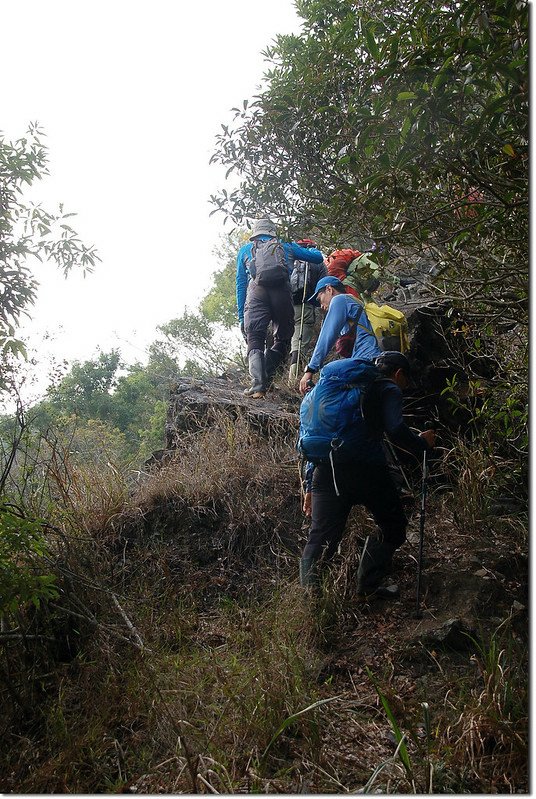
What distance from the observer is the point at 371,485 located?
362 centimetres

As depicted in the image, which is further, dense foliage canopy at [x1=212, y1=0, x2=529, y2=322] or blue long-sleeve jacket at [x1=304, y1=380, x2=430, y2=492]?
blue long-sleeve jacket at [x1=304, y1=380, x2=430, y2=492]

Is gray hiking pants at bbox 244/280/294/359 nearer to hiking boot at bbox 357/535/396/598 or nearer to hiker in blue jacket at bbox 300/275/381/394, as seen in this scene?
hiker in blue jacket at bbox 300/275/381/394

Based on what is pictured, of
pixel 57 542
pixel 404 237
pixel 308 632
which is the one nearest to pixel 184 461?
pixel 57 542

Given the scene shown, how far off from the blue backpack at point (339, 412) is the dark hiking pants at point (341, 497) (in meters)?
0.12

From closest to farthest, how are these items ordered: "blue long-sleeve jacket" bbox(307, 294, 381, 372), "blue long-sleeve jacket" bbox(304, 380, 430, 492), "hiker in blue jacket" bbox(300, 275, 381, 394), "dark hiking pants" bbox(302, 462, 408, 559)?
"blue long-sleeve jacket" bbox(304, 380, 430, 492) → "dark hiking pants" bbox(302, 462, 408, 559) → "hiker in blue jacket" bbox(300, 275, 381, 394) → "blue long-sleeve jacket" bbox(307, 294, 381, 372)

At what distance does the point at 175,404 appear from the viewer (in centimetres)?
634

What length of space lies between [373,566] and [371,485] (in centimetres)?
56

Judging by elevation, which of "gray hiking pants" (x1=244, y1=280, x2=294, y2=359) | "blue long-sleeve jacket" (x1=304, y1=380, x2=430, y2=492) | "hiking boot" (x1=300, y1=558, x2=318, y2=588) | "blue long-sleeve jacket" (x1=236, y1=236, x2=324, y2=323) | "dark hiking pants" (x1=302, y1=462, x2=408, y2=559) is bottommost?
"hiking boot" (x1=300, y1=558, x2=318, y2=588)

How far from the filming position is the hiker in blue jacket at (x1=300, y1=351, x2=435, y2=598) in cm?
352

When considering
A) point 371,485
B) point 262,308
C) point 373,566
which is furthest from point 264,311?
point 373,566

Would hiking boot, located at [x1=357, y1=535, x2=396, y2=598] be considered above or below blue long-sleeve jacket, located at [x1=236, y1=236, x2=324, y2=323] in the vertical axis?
below

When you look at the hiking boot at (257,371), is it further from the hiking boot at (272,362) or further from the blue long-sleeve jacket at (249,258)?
the blue long-sleeve jacket at (249,258)

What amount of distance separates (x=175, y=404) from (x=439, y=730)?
4.34 m

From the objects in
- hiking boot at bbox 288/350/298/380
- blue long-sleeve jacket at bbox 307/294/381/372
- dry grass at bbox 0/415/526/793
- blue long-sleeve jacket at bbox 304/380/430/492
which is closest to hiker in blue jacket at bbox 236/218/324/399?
hiking boot at bbox 288/350/298/380
